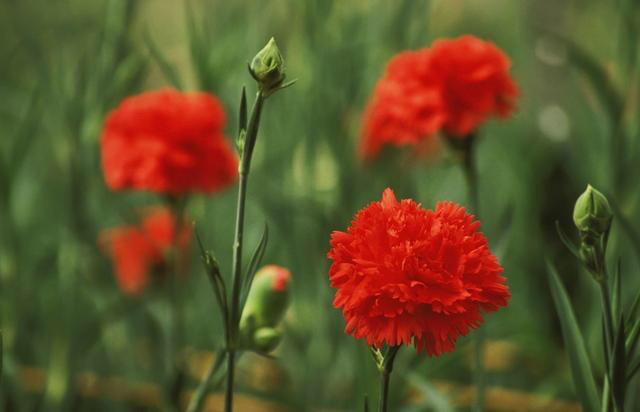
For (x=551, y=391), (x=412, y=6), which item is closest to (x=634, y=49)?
(x=412, y=6)

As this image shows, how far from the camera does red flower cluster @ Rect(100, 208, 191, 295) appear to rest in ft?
3.65

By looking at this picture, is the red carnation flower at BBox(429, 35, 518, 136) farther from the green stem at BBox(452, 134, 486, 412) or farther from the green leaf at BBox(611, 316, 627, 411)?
the green leaf at BBox(611, 316, 627, 411)

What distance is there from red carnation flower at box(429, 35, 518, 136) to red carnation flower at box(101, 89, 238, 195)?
23 cm

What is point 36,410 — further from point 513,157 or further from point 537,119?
Answer: point 537,119

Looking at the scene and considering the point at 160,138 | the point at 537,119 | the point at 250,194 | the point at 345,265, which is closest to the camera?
the point at 345,265

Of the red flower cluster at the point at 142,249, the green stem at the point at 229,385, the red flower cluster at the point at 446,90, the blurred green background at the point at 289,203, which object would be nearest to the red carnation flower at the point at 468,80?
the red flower cluster at the point at 446,90

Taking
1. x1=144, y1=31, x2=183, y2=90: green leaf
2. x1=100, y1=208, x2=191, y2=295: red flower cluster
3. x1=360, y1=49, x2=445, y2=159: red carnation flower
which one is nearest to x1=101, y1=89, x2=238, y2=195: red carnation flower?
x1=144, y1=31, x2=183, y2=90: green leaf

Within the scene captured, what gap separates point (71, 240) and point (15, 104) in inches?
14.5

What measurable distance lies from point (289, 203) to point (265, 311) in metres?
0.40

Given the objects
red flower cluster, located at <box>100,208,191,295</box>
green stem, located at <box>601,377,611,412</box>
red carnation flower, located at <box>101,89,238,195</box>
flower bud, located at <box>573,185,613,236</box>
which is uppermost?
red carnation flower, located at <box>101,89,238,195</box>

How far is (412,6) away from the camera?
3.38 ft

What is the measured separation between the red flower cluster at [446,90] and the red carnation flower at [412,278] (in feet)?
0.93

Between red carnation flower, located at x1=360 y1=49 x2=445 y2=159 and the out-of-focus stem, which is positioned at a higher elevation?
red carnation flower, located at x1=360 y1=49 x2=445 y2=159

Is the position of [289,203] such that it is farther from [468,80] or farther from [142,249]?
[468,80]
